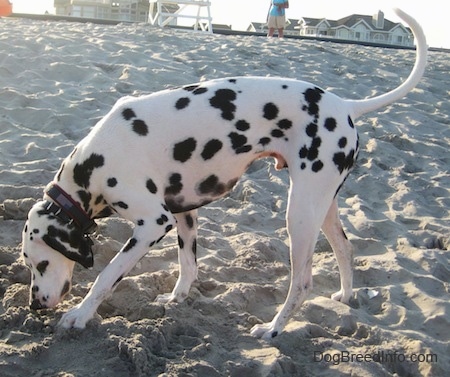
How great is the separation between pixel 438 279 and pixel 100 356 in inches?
101

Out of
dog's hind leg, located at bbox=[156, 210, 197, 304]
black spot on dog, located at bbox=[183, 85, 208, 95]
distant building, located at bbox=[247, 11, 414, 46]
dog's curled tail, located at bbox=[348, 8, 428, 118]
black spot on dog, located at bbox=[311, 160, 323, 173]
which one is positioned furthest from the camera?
distant building, located at bbox=[247, 11, 414, 46]

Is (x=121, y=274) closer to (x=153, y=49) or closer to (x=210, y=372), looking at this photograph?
(x=210, y=372)

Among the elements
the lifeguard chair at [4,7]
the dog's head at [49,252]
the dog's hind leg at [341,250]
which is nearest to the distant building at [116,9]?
the lifeguard chair at [4,7]

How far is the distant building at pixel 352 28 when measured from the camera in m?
49.7

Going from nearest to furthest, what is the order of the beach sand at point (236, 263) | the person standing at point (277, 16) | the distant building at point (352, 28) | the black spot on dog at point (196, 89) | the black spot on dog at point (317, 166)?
the beach sand at point (236, 263) → the black spot on dog at point (317, 166) → the black spot on dog at point (196, 89) → the person standing at point (277, 16) → the distant building at point (352, 28)

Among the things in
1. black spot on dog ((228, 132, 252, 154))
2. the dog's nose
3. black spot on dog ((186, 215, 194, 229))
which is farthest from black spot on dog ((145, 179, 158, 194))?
the dog's nose

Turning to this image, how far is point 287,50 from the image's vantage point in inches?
476

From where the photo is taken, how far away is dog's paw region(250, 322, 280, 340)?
379cm

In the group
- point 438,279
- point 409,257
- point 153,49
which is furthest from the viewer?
point 153,49

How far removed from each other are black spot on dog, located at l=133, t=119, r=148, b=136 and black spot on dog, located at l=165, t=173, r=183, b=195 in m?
0.31

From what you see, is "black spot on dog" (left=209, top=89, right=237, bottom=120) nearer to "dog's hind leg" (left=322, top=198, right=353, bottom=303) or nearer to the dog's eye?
"dog's hind leg" (left=322, top=198, right=353, bottom=303)

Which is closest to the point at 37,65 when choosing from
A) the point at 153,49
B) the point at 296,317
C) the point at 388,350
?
the point at 153,49

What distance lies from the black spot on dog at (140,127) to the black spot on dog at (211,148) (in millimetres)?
372

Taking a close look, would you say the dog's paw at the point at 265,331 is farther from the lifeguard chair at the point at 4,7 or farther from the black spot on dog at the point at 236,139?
the lifeguard chair at the point at 4,7
